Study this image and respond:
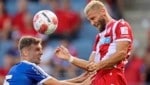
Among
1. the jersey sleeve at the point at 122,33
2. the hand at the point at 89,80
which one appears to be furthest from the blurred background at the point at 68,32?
the jersey sleeve at the point at 122,33

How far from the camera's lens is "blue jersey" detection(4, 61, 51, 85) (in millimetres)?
10602

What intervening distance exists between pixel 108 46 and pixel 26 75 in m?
1.29

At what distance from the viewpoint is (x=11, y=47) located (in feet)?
55.5

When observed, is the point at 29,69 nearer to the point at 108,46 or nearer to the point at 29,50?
the point at 29,50

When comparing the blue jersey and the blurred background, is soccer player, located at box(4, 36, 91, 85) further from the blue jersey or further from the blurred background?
the blurred background

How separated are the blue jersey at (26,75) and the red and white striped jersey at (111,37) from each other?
37.7 inches

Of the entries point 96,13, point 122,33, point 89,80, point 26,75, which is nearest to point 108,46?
point 122,33

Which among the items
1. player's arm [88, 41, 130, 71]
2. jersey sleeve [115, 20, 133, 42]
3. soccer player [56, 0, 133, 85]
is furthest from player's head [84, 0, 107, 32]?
player's arm [88, 41, 130, 71]

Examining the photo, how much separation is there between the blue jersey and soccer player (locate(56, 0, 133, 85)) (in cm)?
49

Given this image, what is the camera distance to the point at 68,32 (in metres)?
17.4

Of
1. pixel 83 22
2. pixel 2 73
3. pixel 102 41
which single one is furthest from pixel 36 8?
pixel 102 41

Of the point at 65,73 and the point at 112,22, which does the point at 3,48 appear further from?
the point at 112,22

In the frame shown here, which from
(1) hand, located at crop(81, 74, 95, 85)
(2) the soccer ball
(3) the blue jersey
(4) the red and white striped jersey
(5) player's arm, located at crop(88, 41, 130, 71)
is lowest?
(1) hand, located at crop(81, 74, 95, 85)

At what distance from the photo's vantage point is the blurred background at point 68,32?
632 inches
